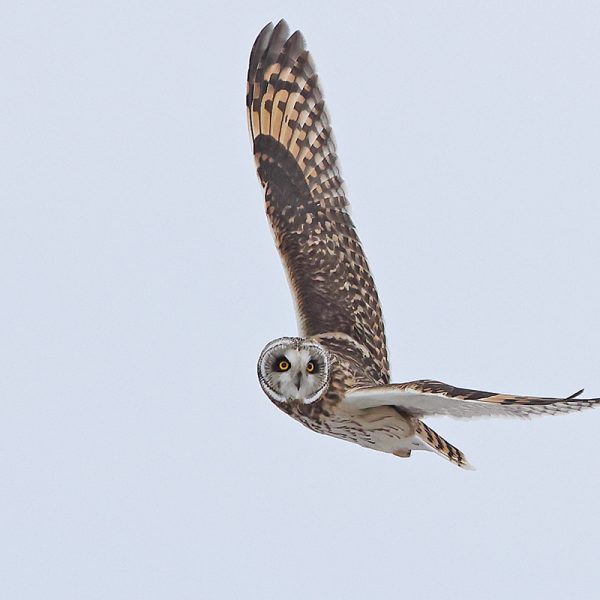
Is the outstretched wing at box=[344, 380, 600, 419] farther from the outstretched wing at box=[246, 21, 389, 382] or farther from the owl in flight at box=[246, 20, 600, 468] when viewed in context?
the outstretched wing at box=[246, 21, 389, 382]

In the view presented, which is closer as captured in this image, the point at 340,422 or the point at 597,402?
the point at 597,402

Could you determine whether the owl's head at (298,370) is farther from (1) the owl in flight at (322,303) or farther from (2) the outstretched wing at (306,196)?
(2) the outstretched wing at (306,196)

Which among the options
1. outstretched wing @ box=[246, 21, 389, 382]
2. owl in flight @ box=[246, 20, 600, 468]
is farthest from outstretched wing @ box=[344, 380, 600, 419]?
outstretched wing @ box=[246, 21, 389, 382]

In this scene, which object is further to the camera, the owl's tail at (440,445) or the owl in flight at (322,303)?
the owl's tail at (440,445)

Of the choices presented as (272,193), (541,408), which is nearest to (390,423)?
(541,408)

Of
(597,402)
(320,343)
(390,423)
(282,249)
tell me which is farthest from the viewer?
(282,249)

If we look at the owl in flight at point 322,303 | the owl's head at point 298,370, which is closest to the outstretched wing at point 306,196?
the owl in flight at point 322,303

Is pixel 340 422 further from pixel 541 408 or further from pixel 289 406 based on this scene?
pixel 541 408

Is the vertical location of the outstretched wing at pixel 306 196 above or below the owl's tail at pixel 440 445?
above
